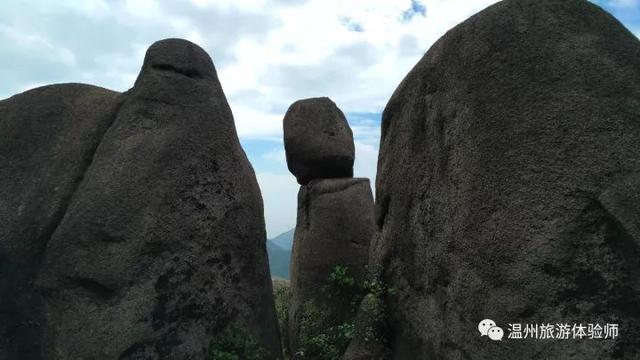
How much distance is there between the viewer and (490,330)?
4.02m

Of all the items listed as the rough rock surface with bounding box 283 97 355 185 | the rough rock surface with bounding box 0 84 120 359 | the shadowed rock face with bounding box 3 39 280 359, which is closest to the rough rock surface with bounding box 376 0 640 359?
the shadowed rock face with bounding box 3 39 280 359

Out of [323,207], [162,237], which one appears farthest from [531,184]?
[323,207]

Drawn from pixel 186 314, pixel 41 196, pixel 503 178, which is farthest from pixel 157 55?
pixel 503 178

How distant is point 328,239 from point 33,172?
6.41 m

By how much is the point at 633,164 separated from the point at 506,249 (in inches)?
43.3

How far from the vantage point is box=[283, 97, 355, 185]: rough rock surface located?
1151 centimetres

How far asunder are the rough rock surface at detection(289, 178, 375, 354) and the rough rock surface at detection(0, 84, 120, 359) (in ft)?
18.8

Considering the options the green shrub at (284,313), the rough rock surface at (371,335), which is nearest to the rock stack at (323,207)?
the green shrub at (284,313)

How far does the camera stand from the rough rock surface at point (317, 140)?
11.5m

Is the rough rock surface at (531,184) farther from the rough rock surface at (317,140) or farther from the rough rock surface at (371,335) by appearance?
the rough rock surface at (317,140)

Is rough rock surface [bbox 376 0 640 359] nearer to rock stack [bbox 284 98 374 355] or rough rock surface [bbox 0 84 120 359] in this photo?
rough rock surface [bbox 0 84 120 359]

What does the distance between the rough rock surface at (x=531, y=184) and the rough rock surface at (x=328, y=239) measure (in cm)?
546

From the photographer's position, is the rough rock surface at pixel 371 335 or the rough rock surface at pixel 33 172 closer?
the rough rock surface at pixel 33 172

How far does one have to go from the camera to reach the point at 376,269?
6520 mm
